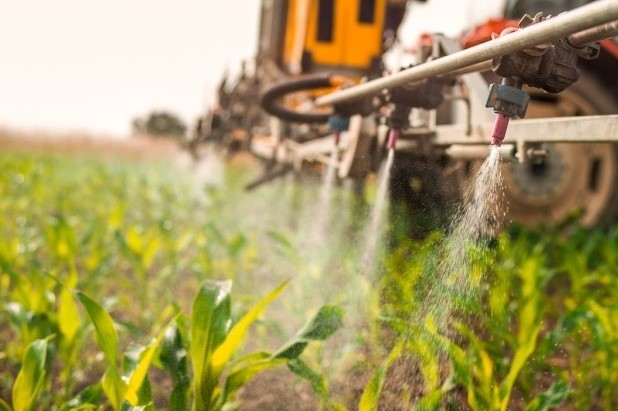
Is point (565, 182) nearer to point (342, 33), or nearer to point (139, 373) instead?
point (342, 33)

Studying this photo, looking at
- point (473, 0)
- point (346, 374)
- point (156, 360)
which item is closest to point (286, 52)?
point (473, 0)

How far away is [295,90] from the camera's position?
2768 millimetres

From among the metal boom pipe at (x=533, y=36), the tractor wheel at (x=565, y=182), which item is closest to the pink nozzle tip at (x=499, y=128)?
the metal boom pipe at (x=533, y=36)

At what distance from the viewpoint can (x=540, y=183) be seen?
13.0 feet

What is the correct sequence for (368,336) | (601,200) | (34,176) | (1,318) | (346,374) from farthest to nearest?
(34,176)
(601,200)
(1,318)
(368,336)
(346,374)

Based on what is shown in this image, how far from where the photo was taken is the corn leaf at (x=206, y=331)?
1.46 m

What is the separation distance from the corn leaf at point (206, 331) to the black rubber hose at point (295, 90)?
135 centimetres

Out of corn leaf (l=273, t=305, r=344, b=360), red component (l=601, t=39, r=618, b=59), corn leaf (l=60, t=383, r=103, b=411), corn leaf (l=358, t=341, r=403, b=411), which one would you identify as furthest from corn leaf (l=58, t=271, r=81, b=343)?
red component (l=601, t=39, r=618, b=59)

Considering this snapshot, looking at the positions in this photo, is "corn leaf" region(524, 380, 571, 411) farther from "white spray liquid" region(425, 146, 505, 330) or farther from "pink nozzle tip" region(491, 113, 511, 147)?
"pink nozzle tip" region(491, 113, 511, 147)

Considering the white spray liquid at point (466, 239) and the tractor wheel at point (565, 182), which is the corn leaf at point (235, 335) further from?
the tractor wheel at point (565, 182)

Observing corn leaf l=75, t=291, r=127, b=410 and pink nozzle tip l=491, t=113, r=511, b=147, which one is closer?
pink nozzle tip l=491, t=113, r=511, b=147

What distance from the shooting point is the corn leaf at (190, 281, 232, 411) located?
4.78 feet

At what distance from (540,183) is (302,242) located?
1.61 meters

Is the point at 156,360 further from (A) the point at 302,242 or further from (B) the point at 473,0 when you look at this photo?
(B) the point at 473,0
